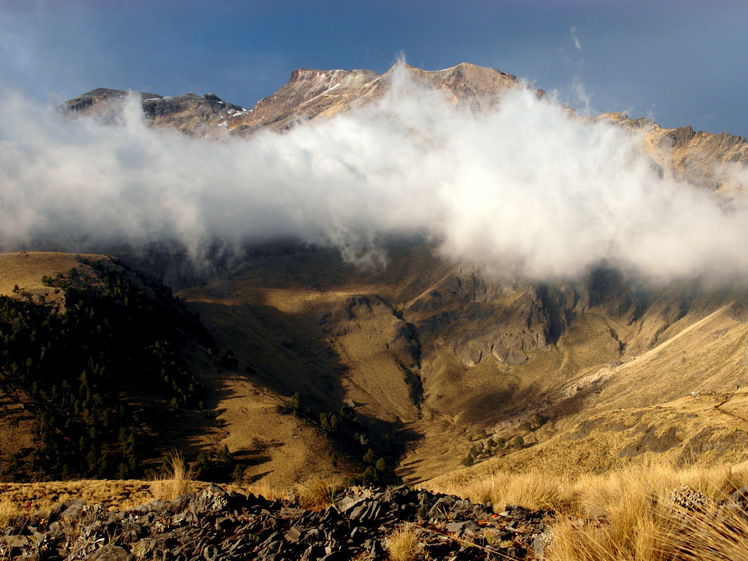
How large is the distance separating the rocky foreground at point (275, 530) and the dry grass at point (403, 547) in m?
0.11

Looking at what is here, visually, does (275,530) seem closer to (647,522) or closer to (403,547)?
(403,547)

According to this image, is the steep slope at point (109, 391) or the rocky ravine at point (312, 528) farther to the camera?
the steep slope at point (109, 391)

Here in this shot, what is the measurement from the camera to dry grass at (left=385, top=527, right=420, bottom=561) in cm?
750

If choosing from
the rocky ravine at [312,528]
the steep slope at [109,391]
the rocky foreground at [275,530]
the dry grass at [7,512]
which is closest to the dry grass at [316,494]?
the rocky ravine at [312,528]

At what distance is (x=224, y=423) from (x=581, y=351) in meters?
152

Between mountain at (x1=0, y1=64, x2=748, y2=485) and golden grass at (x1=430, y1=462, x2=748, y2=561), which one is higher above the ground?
golden grass at (x1=430, y1=462, x2=748, y2=561)

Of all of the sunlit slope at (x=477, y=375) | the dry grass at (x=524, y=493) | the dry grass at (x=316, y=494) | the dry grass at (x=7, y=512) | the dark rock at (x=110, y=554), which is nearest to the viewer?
the dark rock at (x=110, y=554)

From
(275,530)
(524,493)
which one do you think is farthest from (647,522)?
(275,530)

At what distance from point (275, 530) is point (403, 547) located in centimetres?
282

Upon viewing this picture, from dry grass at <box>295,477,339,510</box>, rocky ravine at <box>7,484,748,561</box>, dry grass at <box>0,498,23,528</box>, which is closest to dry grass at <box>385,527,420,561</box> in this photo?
rocky ravine at <box>7,484,748,561</box>

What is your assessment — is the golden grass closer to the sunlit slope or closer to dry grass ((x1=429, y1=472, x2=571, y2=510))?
dry grass ((x1=429, y1=472, x2=571, y2=510))

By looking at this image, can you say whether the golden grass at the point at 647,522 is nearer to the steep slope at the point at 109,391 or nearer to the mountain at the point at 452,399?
the mountain at the point at 452,399

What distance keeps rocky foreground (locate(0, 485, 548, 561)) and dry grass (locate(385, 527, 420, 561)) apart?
0.11 meters

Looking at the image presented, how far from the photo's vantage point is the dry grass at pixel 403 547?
7500 mm
